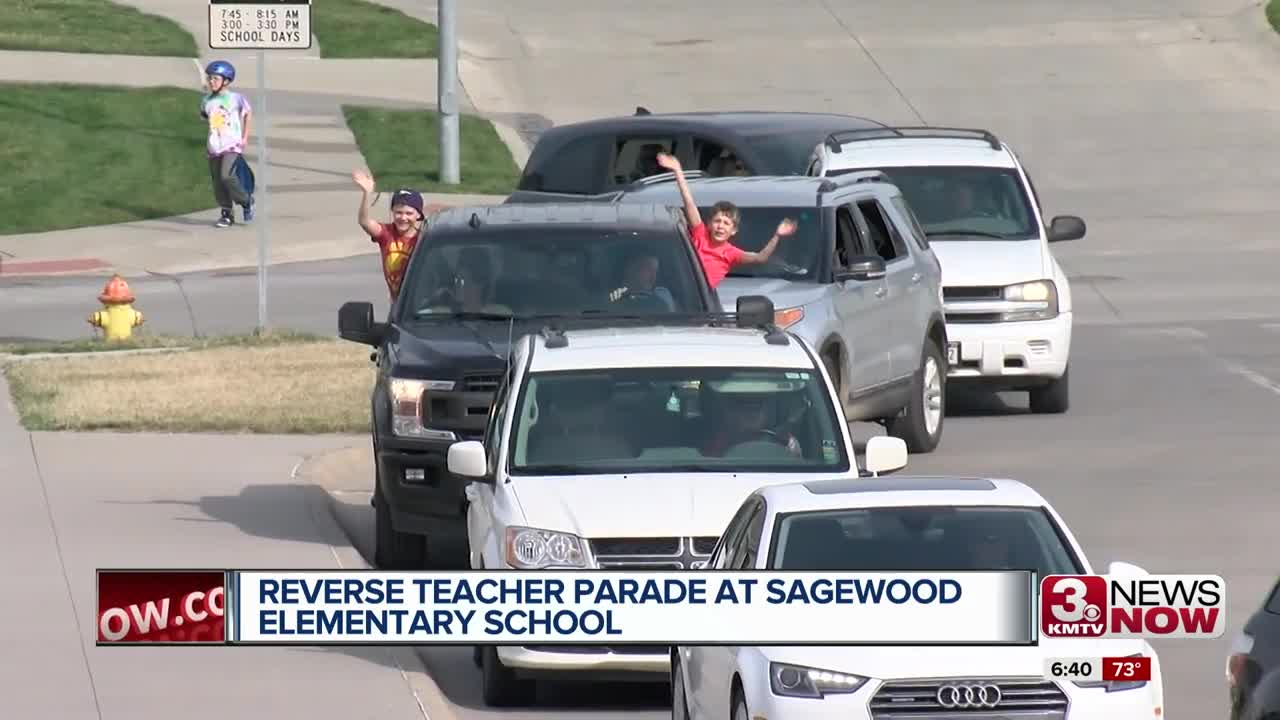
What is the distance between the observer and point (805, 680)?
9367 millimetres

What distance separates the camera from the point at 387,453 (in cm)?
1434

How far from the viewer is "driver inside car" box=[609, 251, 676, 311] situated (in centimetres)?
1523

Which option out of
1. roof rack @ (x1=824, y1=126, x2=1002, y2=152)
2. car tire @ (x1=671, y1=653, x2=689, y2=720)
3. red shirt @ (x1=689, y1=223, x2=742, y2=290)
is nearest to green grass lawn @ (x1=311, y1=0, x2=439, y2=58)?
roof rack @ (x1=824, y1=126, x2=1002, y2=152)

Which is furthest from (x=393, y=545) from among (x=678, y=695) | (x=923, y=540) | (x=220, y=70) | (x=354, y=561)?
(x=220, y=70)

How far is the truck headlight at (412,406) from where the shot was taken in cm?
1430

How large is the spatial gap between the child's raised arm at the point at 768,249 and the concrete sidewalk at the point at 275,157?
21.1 feet

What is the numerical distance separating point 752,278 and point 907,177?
3.50 m

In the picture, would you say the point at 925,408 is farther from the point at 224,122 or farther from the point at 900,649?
the point at 224,122

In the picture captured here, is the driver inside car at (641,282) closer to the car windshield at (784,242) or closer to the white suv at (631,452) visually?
the white suv at (631,452)

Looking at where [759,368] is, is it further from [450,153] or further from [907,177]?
[450,153]

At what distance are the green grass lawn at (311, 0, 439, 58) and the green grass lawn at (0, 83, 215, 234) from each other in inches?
182

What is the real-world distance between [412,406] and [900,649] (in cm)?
548

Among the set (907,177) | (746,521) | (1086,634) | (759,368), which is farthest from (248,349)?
(1086,634)
